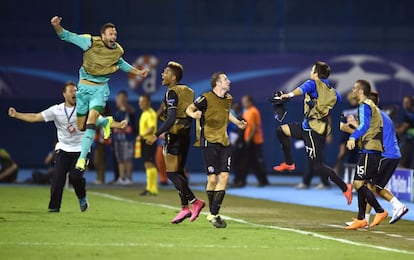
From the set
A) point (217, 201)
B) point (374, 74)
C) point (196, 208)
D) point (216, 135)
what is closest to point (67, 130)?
point (196, 208)

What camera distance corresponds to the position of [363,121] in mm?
16156

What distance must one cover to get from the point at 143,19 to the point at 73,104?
23846 millimetres

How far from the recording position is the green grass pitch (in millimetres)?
12789

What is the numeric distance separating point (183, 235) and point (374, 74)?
19.4 meters

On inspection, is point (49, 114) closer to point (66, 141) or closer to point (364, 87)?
point (66, 141)

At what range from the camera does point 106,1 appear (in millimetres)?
40750

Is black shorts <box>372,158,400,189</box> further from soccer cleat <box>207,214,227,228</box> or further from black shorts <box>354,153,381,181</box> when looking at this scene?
soccer cleat <box>207,214,227,228</box>

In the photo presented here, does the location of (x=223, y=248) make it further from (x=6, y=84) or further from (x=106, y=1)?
(x=106, y=1)

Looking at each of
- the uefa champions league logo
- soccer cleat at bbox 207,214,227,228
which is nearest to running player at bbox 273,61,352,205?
soccer cleat at bbox 207,214,227,228

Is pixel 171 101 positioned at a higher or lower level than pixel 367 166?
higher

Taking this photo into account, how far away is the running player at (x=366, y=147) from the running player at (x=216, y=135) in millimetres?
1728

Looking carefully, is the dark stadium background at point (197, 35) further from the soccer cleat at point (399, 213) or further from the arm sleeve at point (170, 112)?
the arm sleeve at point (170, 112)

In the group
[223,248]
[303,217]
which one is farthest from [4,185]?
[223,248]

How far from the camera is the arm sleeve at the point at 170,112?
1608 centimetres
